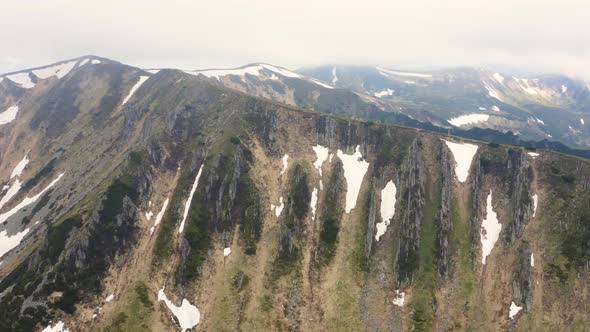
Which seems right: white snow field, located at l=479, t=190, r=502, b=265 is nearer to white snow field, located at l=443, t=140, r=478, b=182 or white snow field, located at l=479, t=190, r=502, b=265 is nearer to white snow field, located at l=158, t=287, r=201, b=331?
white snow field, located at l=443, t=140, r=478, b=182

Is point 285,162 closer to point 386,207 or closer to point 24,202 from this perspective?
point 386,207

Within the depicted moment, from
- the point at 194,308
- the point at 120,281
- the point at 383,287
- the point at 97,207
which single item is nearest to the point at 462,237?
the point at 383,287

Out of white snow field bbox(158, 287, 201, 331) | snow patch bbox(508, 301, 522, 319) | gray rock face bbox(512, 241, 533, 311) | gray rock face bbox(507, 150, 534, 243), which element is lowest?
white snow field bbox(158, 287, 201, 331)

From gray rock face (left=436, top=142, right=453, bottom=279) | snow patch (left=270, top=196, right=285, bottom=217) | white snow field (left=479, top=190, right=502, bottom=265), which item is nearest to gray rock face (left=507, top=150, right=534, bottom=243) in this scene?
white snow field (left=479, top=190, right=502, bottom=265)

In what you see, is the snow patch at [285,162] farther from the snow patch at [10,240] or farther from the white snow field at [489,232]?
the snow patch at [10,240]

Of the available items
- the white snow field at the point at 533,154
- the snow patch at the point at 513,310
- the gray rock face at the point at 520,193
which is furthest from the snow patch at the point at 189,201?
the white snow field at the point at 533,154

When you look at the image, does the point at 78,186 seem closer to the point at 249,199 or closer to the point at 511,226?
the point at 249,199

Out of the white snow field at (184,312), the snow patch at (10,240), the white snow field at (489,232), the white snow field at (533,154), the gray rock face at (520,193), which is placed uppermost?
the white snow field at (533,154)
